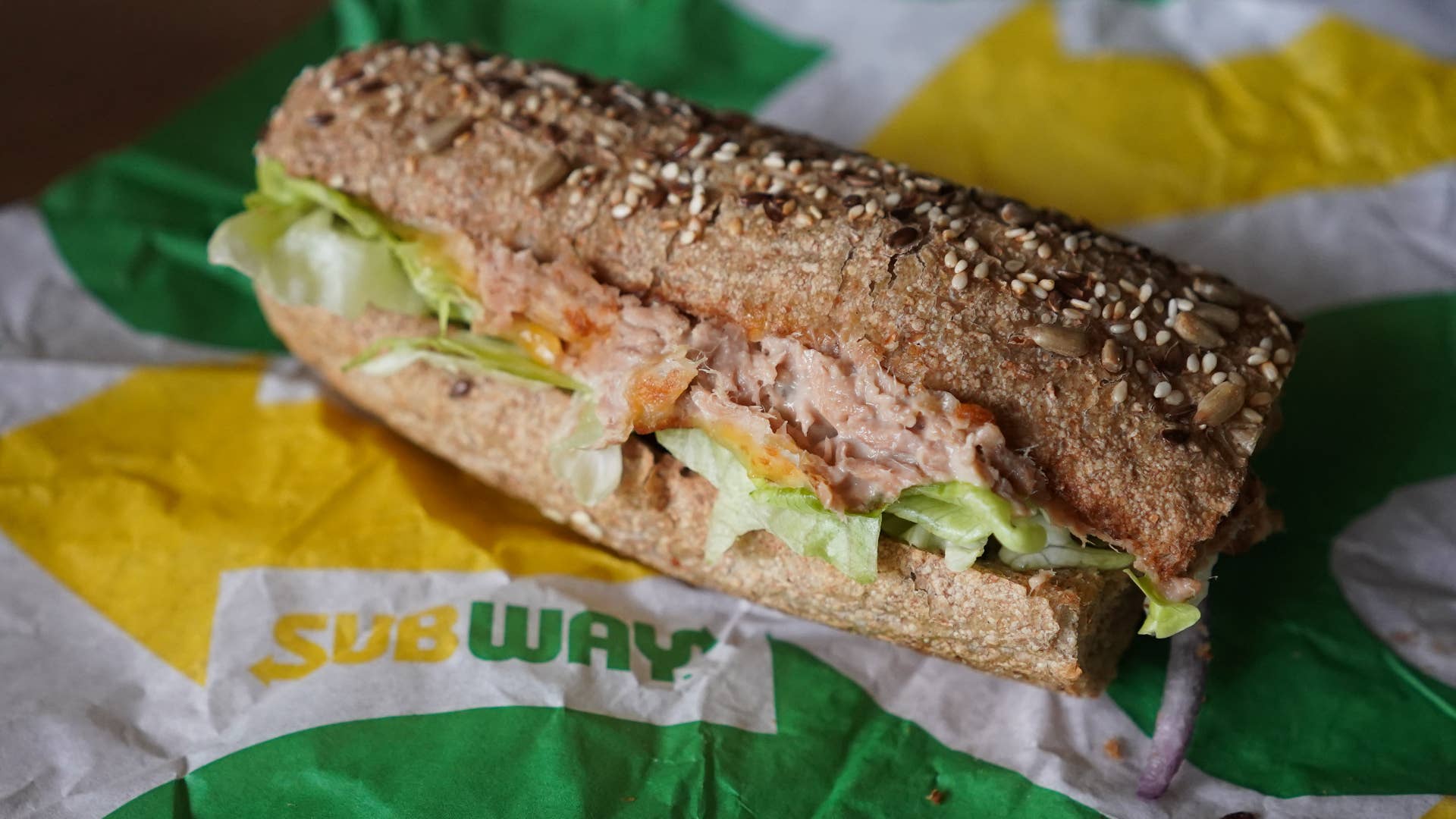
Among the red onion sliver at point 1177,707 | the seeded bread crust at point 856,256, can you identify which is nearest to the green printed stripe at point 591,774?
the red onion sliver at point 1177,707

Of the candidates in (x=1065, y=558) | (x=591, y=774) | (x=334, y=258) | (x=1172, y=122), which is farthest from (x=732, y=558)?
(x=1172, y=122)

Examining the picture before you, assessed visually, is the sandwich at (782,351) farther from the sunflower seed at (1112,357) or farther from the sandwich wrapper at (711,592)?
the sandwich wrapper at (711,592)

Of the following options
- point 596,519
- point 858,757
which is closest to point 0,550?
point 596,519

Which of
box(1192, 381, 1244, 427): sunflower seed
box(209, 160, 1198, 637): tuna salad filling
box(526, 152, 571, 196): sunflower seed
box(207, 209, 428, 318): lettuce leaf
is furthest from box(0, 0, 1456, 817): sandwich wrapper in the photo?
box(1192, 381, 1244, 427): sunflower seed

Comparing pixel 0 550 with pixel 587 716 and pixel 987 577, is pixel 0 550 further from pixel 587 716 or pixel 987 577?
pixel 987 577

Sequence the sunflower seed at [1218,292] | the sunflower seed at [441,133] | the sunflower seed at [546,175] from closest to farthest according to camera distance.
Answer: the sunflower seed at [1218,292], the sunflower seed at [546,175], the sunflower seed at [441,133]

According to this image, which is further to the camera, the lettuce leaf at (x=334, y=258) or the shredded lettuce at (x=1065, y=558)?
the lettuce leaf at (x=334, y=258)

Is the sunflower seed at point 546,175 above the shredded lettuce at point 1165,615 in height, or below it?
above
